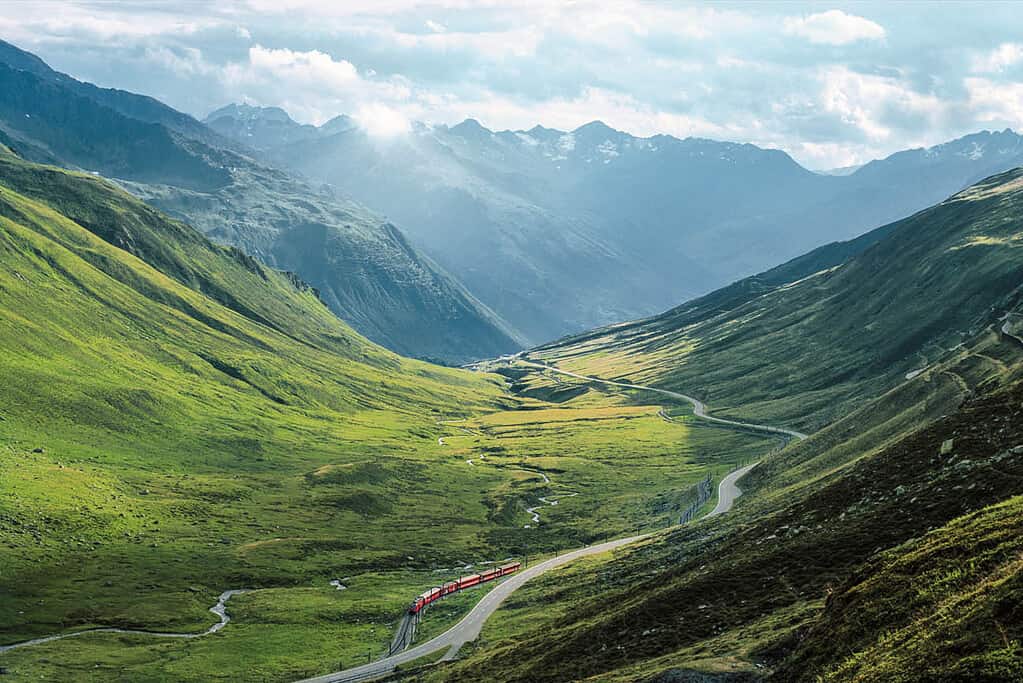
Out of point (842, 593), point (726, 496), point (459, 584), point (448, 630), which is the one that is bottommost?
point (459, 584)

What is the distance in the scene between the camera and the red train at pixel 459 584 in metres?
140

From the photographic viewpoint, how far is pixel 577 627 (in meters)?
80.1

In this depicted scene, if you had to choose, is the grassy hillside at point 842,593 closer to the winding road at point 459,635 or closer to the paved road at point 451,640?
the paved road at point 451,640

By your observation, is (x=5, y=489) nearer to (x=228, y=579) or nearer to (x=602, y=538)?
(x=228, y=579)

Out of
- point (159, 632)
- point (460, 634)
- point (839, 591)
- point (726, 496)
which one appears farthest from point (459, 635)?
point (726, 496)

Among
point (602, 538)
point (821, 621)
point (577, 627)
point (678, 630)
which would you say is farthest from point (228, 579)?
point (821, 621)

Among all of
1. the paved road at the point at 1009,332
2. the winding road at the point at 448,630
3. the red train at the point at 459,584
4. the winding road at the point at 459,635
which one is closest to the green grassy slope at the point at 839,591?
the winding road at the point at 459,635

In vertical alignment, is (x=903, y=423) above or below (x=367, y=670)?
above

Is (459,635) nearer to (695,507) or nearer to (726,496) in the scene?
(695,507)

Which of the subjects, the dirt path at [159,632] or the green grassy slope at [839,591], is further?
the dirt path at [159,632]

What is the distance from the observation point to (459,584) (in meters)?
148

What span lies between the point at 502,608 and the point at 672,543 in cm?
2758

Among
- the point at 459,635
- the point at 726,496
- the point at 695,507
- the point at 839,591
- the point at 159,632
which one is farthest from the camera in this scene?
the point at 726,496

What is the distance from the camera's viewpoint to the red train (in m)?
140
